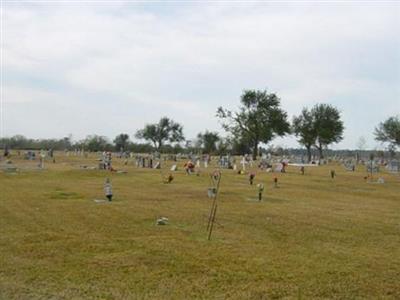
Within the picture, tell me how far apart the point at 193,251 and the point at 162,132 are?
347 feet

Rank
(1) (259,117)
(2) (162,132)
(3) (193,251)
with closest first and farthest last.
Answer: (3) (193,251) < (1) (259,117) < (2) (162,132)

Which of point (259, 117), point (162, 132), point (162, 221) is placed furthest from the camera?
point (162, 132)

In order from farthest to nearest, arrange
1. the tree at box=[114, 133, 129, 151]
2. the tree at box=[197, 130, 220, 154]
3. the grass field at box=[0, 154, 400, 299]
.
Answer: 1. the tree at box=[114, 133, 129, 151]
2. the tree at box=[197, 130, 220, 154]
3. the grass field at box=[0, 154, 400, 299]

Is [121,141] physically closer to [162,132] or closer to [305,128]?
[162,132]

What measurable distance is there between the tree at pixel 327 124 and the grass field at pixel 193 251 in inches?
2454

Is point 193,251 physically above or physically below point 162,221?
below

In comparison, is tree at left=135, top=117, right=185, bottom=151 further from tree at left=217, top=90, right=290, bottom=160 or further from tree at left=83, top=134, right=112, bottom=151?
tree at left=217, top=90, right=290, bottom=160

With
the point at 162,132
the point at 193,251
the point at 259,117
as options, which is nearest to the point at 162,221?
the point at 193,251

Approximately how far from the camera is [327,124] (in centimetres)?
8288

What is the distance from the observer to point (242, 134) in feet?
264

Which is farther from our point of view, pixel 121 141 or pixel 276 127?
pixel 121 141

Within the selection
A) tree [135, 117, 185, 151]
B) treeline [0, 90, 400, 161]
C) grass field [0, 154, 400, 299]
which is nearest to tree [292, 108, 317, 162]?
treeline [0, 90, 400, 161]

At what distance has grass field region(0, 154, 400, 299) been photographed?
8.73 meters

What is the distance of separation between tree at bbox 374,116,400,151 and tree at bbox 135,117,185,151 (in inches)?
1835
